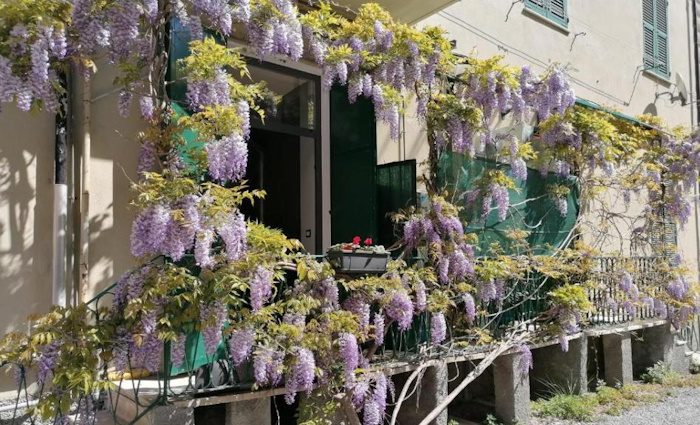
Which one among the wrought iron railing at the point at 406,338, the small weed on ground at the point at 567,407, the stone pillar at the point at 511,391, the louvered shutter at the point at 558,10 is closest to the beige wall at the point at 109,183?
the wrought iron railing at the point at 406,338

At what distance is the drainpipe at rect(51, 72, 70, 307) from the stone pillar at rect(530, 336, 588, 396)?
5422mm

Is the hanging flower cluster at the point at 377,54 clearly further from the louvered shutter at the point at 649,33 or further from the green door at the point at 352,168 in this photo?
the louvered shutter at the point at 649,33

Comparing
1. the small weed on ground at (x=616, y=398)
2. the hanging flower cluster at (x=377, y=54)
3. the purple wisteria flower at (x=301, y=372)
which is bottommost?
the small weed on ground at (x=616, y=398)

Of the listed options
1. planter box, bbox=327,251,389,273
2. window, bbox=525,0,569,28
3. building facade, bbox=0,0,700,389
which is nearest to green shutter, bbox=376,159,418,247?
building facade, bbox=0,0,700,389

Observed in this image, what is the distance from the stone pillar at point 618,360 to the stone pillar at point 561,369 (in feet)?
2.39

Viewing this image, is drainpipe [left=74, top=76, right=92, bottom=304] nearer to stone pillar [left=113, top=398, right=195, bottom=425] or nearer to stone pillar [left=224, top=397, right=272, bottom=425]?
stone pillar [left=113, top=398, right=195, bottom=425]

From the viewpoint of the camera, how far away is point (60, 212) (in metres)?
4.35

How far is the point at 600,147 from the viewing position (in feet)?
25.5

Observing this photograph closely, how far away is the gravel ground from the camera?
20.5 ft

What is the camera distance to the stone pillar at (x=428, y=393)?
5.41 m

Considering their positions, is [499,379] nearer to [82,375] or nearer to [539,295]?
[539,295]

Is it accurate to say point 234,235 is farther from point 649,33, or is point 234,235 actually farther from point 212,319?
point 649,33

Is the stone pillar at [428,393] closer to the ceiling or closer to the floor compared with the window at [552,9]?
closer to the floor

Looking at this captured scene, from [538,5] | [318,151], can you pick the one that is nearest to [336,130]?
[318,151]
